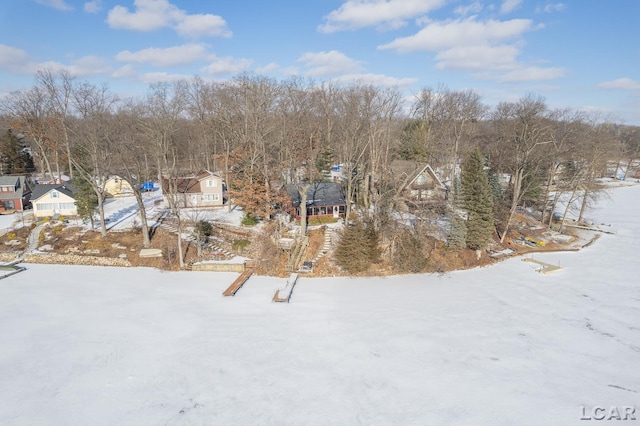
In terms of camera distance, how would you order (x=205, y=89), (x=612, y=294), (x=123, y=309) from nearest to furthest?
(x=123, y=309) → (x=612, y=294) → (x=205, y=89)

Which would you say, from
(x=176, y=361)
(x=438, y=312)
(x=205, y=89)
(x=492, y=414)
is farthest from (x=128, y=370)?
(x=205, y=89)

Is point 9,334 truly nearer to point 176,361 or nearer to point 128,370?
point 128,370

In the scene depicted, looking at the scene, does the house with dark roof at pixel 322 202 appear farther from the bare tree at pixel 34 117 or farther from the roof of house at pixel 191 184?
the bare tree at pixel 34 117

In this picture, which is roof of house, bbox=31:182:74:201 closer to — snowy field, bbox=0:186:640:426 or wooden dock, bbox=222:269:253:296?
snowy field, bbox=0:186:640:426

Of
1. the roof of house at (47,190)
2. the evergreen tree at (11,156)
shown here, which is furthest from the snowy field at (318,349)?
the evergreen tree at (11,156)

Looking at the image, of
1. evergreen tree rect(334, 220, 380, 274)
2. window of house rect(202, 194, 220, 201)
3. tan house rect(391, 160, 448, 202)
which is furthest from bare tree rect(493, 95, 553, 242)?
window of house rect(202, 194, 220, 201)

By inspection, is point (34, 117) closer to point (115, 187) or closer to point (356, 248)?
point (115, 187)
